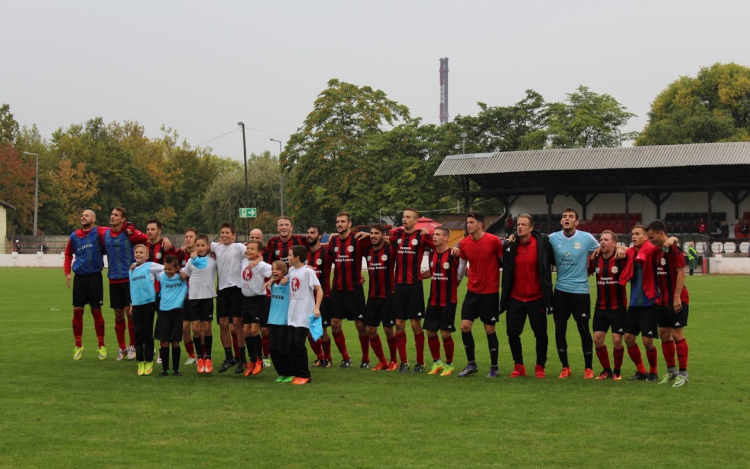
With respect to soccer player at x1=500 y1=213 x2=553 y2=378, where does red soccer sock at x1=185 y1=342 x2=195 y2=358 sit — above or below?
below

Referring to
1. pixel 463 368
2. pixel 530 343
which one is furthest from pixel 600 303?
pixel 530 343

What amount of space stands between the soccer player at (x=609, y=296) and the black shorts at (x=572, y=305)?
15 cm

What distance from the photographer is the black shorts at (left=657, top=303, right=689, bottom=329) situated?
34.7 ft

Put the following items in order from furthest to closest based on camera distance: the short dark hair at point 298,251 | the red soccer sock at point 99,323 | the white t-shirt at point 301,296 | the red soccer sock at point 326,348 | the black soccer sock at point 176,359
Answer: the red soccer sock at point 99,323, the red soccer sock at point 326,348, the black soccer sock at point 176,359, the short dark hair at point 298,251, the white t-shirt at point 301,296

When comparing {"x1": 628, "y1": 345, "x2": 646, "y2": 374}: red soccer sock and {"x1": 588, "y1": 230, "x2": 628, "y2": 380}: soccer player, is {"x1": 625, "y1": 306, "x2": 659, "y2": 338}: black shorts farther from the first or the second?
{"x1": 628, "y1": 345, "x2": 646, "y2": 374}: red soccer sock

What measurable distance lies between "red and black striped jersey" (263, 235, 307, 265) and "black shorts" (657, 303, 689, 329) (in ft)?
15.7

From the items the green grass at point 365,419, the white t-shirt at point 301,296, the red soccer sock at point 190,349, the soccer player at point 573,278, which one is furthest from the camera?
Result: the red soccer sock at point 190,349

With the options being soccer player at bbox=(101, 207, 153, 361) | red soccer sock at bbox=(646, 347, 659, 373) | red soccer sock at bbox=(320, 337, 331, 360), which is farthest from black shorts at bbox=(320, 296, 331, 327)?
red soccer sock at bbox=(646, 347, 659, 373)

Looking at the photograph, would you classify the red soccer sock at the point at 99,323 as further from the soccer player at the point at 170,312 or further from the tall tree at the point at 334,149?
the tall tree at the point at 334,149

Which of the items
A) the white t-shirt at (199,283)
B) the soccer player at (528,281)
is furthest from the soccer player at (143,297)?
the soccer player at (528,281)

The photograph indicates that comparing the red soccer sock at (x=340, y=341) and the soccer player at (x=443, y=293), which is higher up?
the soccer player at (x=443, y=293)

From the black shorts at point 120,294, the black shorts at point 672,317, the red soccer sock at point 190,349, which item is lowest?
the red soccer sock at point 190,349

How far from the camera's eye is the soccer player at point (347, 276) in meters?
12.0

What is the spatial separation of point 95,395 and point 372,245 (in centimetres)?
405
